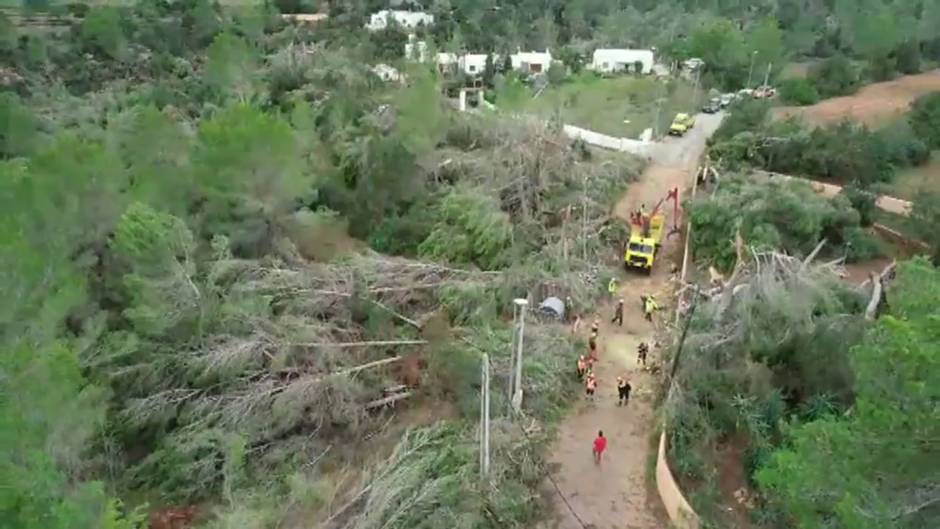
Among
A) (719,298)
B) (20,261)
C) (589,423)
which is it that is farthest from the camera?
(719,298)

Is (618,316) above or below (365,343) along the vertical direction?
below

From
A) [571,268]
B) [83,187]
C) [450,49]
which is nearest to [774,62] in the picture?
[450,49]

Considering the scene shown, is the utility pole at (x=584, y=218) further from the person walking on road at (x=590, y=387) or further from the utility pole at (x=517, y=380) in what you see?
the utility pole at (x=517, y=380)

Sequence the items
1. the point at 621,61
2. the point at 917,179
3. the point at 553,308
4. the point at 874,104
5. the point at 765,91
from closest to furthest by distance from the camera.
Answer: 1. the point at 553,308
2. the point at 917,179
3. the point at 874,104
4. the point at 765,91
5. the point at 621,61

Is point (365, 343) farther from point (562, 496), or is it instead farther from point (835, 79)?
point (835, 79)

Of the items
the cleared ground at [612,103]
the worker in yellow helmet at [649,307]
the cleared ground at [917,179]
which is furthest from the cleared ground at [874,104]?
the worker in yellow helmet at [649,307]

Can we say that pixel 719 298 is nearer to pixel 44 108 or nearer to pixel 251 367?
pixel 251 367

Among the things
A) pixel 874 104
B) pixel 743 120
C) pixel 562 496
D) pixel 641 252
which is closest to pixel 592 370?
pixel 562 496

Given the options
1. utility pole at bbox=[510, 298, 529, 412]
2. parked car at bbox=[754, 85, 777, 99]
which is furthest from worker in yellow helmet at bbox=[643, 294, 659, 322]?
parked car at bbox=[754, 85, 777, 99]
